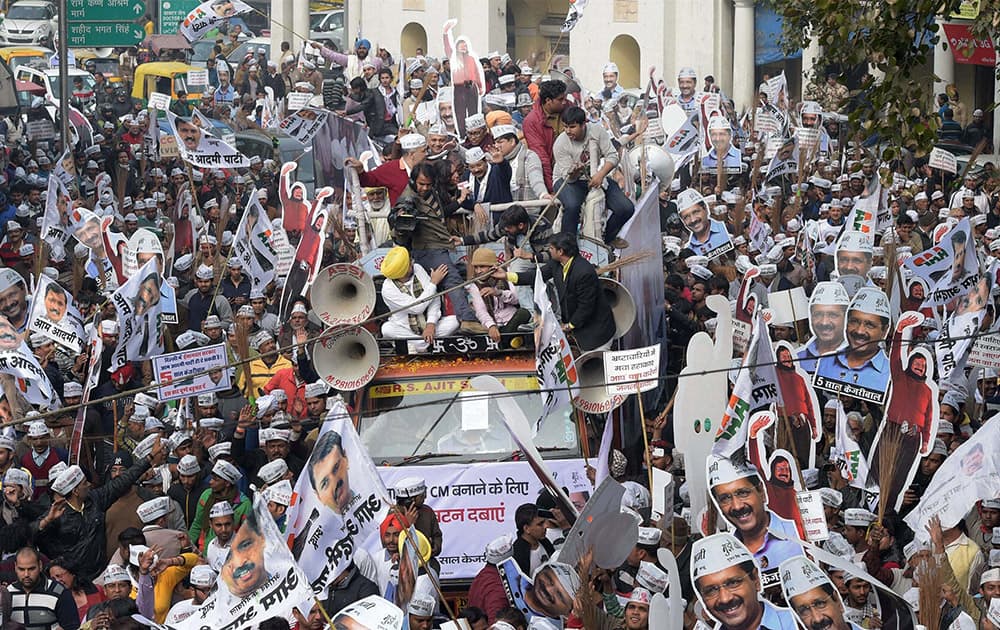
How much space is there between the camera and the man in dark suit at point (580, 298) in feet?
43.9

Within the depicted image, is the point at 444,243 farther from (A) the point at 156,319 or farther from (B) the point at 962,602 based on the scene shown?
(B) the point at 962,602

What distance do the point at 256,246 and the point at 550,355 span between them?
677 centimetres

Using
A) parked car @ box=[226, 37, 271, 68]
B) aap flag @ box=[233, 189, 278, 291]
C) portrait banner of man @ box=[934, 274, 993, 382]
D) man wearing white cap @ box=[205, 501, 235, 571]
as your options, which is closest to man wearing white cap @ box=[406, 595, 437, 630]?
man wearing white cap @ box=[205, 501, 235, 571]

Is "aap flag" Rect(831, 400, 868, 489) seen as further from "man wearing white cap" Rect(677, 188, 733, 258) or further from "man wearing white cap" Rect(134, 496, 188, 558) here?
"man wearing white cap" Rect(677, 188, 733, 258)

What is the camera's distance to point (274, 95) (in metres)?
32.8

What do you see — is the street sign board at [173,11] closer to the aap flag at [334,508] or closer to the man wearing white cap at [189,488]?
the man wearing white cap at [189,488]

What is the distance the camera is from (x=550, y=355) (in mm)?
12641

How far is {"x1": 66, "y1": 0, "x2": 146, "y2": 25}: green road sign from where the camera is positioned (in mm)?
25953

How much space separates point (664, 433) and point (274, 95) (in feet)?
65.5

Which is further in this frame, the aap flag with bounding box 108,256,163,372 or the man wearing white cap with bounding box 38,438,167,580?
the aap flag with bounding box 108,256,163,372

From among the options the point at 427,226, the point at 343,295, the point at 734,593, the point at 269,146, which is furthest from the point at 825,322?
the point at 269,146

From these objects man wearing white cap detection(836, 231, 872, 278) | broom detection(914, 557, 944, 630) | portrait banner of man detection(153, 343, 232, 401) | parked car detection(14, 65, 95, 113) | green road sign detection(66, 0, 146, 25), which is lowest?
broom detection(914, 557, 944, 630)

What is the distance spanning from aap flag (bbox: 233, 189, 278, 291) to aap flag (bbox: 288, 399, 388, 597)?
25.3 feet

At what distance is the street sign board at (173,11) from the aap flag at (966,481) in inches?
1333
